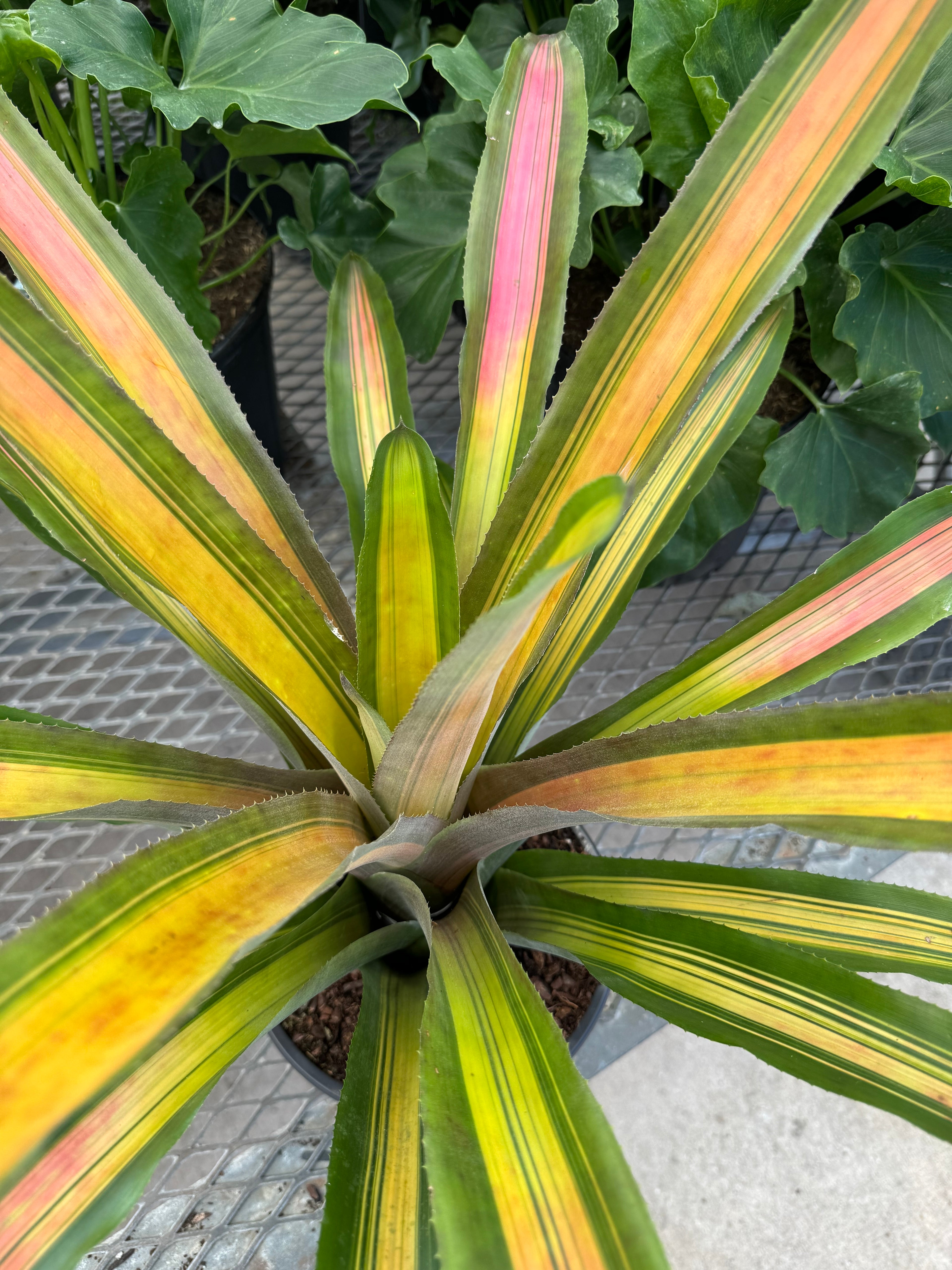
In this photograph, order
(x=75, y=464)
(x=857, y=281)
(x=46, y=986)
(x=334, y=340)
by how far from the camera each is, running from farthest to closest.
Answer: (x=857, y=281) → (x=334, y=340) → (x=75, y=464) → (x=46, y=986)

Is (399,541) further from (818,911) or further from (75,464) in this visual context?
(818,911)

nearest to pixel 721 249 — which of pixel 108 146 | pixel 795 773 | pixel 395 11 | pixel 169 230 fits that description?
pixel 795 773

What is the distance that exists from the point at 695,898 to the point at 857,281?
0.50 meters

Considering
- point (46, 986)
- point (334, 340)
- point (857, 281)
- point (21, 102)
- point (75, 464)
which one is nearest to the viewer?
point (46, 986)

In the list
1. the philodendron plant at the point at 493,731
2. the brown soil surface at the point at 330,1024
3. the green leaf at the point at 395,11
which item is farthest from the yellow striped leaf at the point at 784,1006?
the green leaf at the point at 395,11

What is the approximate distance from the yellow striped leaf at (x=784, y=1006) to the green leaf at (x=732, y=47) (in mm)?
514

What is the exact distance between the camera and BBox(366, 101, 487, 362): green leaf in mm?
736

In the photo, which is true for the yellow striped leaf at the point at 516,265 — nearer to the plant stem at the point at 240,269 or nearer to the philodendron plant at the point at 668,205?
the philodendron plant at the point at 668,205

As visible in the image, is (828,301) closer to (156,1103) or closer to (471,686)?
(471,686)

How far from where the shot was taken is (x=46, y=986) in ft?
0.73

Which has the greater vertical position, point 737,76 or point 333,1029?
point 737,76

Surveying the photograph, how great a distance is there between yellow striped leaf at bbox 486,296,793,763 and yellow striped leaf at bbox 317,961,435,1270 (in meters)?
0.14

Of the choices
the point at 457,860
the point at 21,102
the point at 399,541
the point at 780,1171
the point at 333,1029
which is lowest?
the point at 780,1171

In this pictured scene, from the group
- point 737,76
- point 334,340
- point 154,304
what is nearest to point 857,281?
point 737,76
